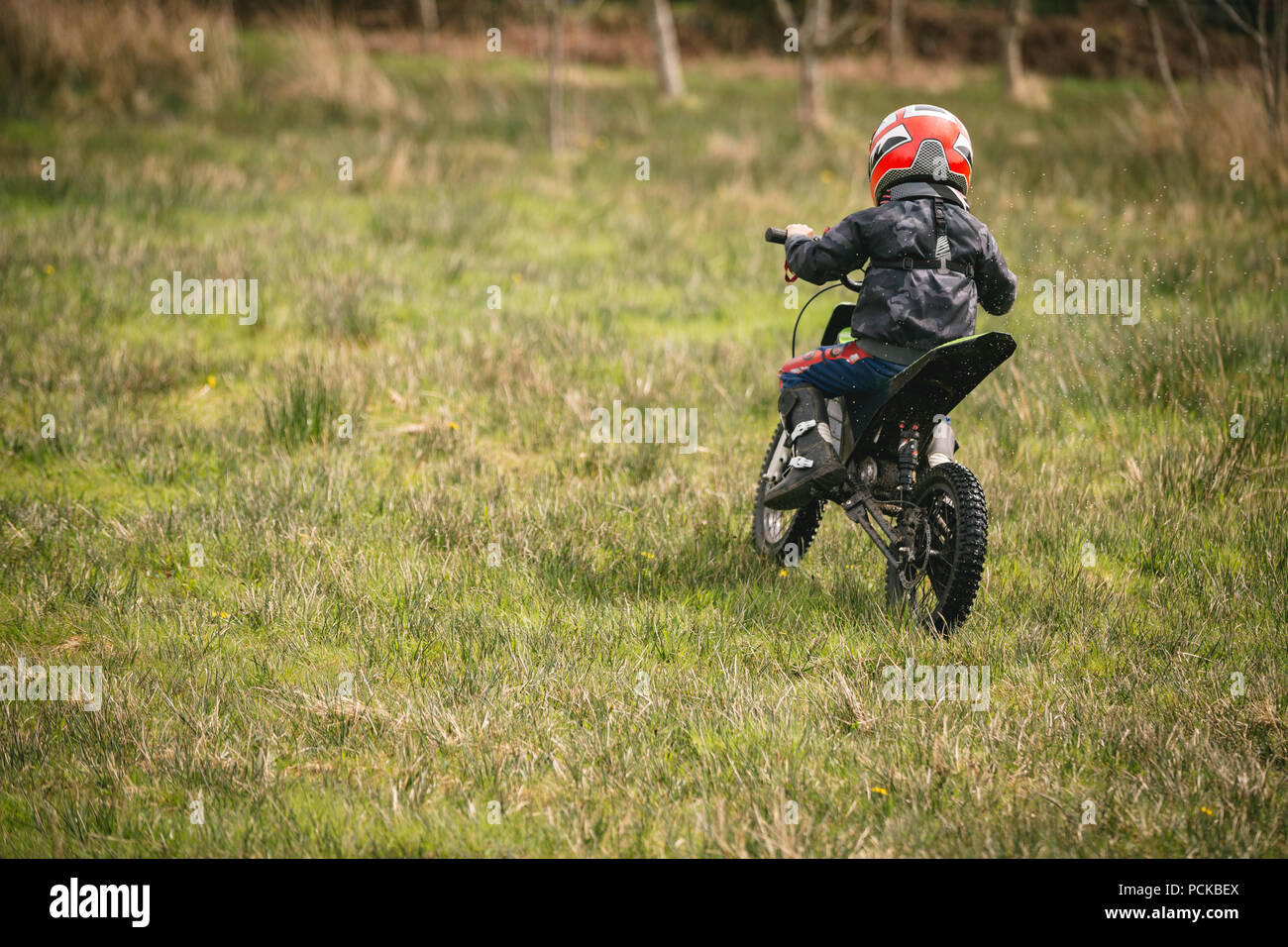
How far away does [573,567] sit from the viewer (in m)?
4.55

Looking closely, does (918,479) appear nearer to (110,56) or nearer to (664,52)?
(110,56)

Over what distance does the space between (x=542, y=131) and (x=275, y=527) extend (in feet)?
41.5

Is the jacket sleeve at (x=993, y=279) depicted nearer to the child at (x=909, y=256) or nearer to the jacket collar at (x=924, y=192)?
the child at (x=909, y=256)

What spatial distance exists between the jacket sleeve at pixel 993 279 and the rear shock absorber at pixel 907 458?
52 cm

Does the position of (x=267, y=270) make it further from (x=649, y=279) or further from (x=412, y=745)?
(x=412, y=745)

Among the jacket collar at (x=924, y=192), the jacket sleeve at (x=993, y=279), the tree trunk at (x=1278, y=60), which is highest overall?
the tree trunk at (x=1278, y=60)

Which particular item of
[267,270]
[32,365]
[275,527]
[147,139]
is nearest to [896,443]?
[275,527]

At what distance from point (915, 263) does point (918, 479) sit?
0.78m

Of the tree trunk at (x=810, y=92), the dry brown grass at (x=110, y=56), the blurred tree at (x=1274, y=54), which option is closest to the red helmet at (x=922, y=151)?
the blurred tree at (x=1274, y=54)

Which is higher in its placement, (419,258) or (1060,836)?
(419,258)

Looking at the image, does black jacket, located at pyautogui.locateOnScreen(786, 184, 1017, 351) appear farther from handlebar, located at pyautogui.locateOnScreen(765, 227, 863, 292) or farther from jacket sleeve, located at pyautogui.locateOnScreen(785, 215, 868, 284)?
handlebar, located at pyautogui.locateOnScreen(765, 227, 863, 292)

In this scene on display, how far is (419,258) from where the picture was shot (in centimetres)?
959

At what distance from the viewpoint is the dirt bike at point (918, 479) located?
11.8 feet

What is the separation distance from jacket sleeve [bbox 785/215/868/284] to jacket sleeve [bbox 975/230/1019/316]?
1.35ft
